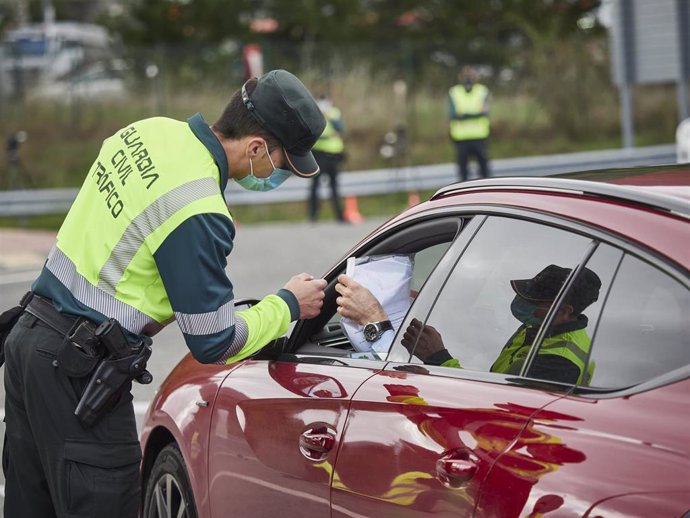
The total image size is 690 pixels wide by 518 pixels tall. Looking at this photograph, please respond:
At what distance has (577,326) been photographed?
3045mm

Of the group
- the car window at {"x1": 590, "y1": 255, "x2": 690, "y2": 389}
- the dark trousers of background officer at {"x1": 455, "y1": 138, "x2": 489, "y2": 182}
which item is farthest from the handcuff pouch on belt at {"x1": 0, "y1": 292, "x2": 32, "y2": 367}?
the dark trousers of background officer at {"x1": 455, "y1": 138, "x2": 489, "y2": 182}

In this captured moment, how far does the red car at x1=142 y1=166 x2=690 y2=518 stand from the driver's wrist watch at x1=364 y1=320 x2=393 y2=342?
0.25ft

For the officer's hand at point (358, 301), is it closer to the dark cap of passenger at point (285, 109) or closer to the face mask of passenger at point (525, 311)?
the dark cap of passenger at point (285, 109)

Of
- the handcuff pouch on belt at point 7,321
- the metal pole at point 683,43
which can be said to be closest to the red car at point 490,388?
the handcuff pouch on belt at point 7,321

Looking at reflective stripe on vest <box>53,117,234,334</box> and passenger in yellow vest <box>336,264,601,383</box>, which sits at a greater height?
reflective stripe on vest <box>53,117,234,334</box>

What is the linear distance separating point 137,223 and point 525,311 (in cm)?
107

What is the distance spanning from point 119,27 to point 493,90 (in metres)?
14.0

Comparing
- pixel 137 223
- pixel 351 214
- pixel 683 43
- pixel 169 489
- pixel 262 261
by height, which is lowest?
pixel 351 214

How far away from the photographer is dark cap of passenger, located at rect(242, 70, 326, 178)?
3742 mm

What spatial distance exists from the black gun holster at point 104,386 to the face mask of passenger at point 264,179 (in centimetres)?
62

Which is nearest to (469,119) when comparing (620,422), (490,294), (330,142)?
(330,142)

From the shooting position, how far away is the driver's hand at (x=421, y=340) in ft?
11.5

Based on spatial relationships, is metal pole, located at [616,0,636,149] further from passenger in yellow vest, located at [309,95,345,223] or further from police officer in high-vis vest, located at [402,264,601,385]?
police officer in high-vis vest, located at [402,264,601,385]

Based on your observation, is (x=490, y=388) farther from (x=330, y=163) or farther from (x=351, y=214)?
(x=351, y=214)
